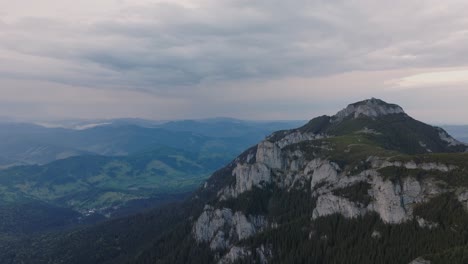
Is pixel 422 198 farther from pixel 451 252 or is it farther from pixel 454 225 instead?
pixel 451 252

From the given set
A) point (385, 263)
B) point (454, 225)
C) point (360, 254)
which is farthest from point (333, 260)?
point (454, 225)

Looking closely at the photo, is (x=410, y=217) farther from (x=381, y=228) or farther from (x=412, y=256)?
(x=412, y=256)

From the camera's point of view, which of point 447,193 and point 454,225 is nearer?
point 454,225

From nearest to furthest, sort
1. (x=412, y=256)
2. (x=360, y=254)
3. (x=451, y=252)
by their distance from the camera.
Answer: (x=451, y=252)
(x=412, y=256)
(x=360, y=254)

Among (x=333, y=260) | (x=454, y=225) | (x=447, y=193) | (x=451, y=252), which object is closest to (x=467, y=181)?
(x=447, y=193)

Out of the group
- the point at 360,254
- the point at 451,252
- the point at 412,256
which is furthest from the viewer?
the point at 360,254

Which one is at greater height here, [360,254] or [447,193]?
[447,193]

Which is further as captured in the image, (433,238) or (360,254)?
(360,254)

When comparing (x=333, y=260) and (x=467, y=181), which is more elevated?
(x=467, y=181)

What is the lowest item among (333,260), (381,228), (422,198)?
(333,260)
